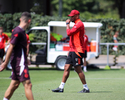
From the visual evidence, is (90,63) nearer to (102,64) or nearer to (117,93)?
(102,64)

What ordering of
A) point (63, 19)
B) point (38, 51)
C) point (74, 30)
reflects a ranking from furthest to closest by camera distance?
1. point (63, 19)
2. point (38, 51)
3. point (74, 30)

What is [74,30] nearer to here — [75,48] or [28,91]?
[75,48]

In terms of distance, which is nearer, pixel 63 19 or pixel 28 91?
pixel 28 91

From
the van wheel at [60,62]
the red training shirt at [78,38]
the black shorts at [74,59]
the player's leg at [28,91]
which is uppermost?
the red training shirt at [78,38]

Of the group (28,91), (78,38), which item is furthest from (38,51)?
(28,91)

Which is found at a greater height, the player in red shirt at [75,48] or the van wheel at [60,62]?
the player in red shirt at [75,48]

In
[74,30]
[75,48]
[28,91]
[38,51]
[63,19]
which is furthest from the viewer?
[63,19]

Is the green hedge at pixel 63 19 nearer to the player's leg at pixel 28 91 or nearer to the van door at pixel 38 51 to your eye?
the van door at pixel 38 51

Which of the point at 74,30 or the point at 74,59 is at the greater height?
the point at 74,30

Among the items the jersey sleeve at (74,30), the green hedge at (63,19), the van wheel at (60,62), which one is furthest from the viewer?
the green hedge at (63,19)

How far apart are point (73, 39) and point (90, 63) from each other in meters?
8.86

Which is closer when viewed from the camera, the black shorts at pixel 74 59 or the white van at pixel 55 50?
the black shorts at pixel 74 59

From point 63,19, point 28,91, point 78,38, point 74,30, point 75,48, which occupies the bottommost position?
point 28,91

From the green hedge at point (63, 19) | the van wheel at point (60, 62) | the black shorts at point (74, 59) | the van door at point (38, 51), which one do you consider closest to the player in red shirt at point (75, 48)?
the black shorts at point (74, 59)
